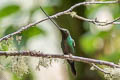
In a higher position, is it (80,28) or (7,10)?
(7,10)

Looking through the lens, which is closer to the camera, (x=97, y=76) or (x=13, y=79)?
(x=13, y=79)

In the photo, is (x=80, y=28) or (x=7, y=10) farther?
(x=80, y=28)

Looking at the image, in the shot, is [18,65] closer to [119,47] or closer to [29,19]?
[29,19]

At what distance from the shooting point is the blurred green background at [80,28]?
288cm

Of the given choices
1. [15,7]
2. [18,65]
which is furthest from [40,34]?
[18,65]

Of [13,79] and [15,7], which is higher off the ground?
[15,7]

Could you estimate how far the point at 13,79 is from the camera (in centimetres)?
286

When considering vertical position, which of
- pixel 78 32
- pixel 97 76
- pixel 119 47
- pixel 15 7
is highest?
pixel 15 7

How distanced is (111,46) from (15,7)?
3.45 ft

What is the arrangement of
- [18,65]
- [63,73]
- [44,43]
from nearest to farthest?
[18,65] < [44,43] < [63,73]

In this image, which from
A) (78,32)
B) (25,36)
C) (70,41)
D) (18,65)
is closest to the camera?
(18,65)

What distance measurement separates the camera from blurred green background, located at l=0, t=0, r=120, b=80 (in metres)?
2.88

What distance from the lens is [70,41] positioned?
183 centimetres

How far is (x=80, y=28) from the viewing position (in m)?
3.40
